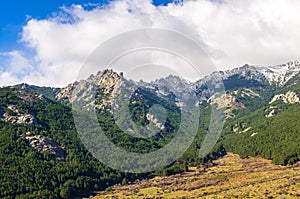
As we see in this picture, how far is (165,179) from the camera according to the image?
160000mm

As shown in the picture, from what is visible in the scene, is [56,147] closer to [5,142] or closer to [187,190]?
[5,142]

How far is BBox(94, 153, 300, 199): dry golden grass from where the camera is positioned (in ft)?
362

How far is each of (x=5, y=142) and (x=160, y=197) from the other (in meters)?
86.2

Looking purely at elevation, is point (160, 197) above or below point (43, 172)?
below

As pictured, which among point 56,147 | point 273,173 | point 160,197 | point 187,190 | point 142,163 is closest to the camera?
point 160,197

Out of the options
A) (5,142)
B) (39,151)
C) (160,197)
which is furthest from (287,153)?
(5,142)

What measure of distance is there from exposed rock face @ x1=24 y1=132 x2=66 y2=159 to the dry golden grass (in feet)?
131

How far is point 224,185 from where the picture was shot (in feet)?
425

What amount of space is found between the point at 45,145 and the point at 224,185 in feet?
296

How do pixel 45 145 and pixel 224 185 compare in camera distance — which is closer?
pixel 224 185

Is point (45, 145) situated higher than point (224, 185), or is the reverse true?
point (45, 145)

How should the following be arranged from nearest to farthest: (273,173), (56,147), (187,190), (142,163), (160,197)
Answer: (160,197), (187,190), (273,173), (56,147), (142,163)

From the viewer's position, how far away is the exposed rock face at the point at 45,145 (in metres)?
170

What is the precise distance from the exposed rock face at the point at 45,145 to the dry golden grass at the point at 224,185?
131 ft
